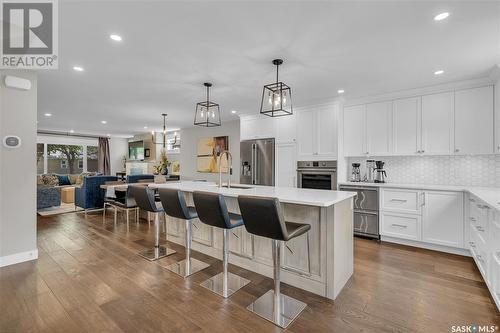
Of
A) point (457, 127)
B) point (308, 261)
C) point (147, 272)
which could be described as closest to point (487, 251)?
point (308, 261)

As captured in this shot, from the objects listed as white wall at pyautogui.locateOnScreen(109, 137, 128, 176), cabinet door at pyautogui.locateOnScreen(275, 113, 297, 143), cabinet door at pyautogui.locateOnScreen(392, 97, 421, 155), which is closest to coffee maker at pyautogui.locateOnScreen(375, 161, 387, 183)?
cabinet door at pyautogui.locateOnScreen(392, 97, 421, 155)

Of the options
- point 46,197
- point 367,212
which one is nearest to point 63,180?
point 46,197

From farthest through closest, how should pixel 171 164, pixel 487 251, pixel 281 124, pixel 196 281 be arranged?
1. pixel 171 164
2. pixel 281 124
3. pixel 196 281
4. pixel 487 251

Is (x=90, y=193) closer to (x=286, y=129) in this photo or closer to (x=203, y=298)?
(x=286, y=129)

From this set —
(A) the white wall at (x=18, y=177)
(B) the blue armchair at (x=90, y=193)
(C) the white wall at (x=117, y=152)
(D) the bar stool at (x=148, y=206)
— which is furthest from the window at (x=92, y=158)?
(D) the bar stool at (x=148, y=206)

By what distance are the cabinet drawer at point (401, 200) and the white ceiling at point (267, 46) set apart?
1.68 metres

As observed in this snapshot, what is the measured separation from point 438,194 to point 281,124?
118 inches

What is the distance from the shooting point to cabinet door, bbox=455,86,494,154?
3334 millimetres

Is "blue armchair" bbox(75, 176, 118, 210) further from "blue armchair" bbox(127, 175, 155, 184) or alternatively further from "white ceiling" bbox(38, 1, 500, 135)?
"white ceiling" bbox(38, 1, 500, 135)

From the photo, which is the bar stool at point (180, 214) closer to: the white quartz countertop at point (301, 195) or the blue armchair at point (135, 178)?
the white quartz countertop at point (301, 195)

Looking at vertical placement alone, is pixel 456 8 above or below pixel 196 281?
above

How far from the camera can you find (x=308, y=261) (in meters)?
2.34

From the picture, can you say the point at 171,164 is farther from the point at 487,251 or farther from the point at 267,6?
the point at 487,251

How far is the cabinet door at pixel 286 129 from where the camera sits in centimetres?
503
